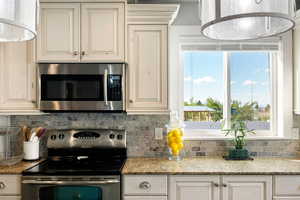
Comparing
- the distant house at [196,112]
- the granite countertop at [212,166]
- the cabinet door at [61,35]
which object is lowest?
the granite countertop at [212,166]

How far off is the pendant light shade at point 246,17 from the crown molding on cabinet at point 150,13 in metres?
1.18

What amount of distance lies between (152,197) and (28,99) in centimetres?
140

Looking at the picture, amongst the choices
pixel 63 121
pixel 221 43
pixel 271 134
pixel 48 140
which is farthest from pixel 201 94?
pixel 48 140

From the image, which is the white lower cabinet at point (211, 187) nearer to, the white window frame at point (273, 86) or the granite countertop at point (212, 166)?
the granite countertop at point (212, 166)

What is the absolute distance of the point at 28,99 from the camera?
229 centimetres

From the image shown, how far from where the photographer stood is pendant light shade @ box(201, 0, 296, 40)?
0.89m

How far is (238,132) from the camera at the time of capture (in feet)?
8.71

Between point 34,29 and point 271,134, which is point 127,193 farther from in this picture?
point 271,134

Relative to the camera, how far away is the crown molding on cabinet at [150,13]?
2.27 meters

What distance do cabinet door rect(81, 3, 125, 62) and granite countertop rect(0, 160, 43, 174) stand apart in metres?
1.06

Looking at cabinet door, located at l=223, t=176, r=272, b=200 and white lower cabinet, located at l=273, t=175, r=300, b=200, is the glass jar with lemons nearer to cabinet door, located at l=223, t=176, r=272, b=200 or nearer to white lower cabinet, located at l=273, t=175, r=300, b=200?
cabinet door, located at l=223, t=176, r=272, b=200

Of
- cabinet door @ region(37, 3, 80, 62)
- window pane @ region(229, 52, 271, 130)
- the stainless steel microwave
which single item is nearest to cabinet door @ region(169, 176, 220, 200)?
the stainless steel microwave

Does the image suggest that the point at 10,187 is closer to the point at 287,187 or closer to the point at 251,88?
the point at 287,187

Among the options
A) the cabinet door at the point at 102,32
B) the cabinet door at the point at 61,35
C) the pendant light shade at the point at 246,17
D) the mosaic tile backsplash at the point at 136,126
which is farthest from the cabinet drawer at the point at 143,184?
the pendant light shade at the point at 246,17
